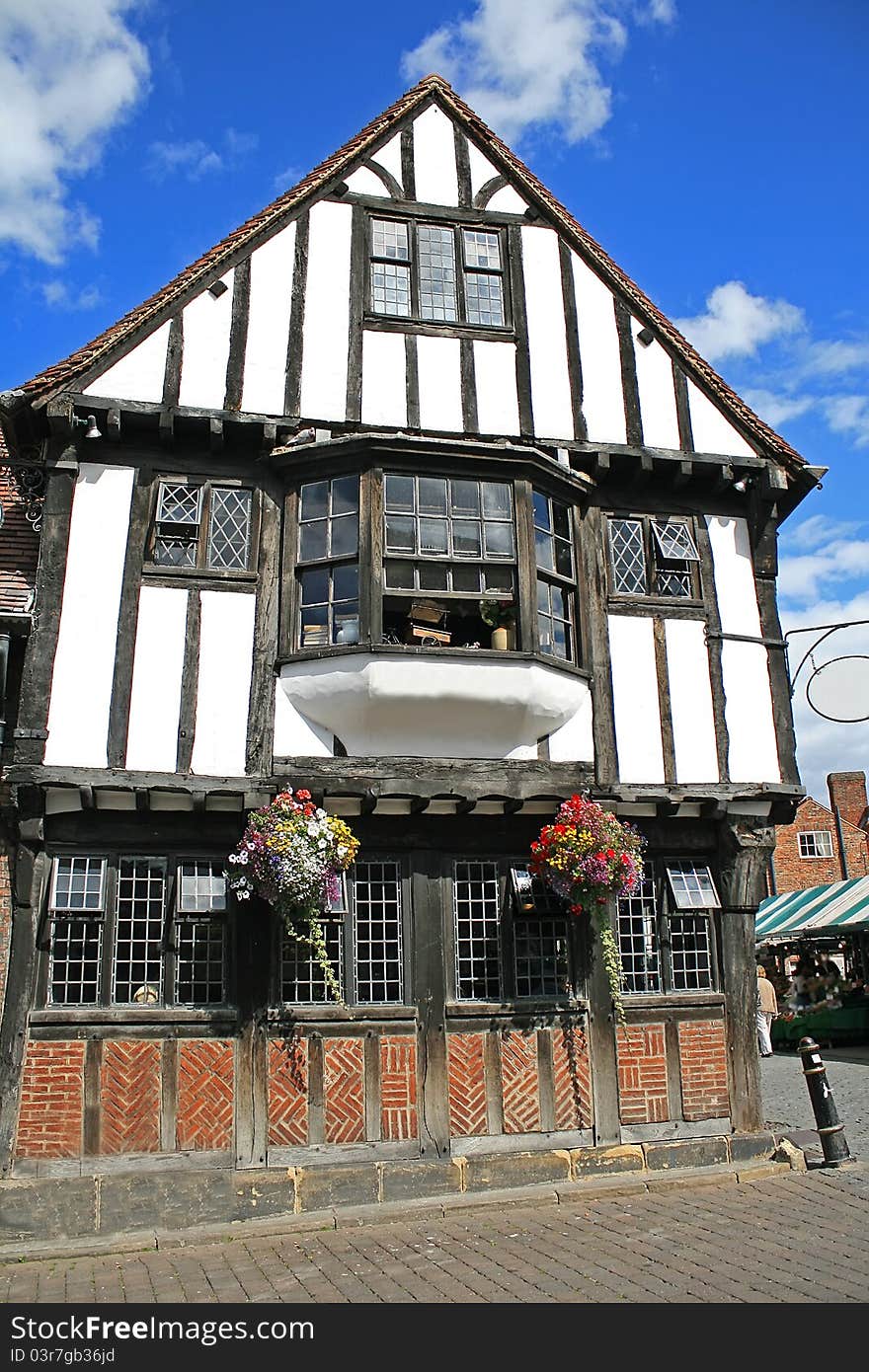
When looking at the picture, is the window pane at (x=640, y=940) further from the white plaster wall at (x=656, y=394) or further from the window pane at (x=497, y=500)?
the white plaster wall at (x=656, y=394)

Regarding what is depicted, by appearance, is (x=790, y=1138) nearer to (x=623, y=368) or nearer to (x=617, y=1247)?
(x=617, y=1247)

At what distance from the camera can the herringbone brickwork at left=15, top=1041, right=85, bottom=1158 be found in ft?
30.4

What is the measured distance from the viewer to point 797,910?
2462 cm

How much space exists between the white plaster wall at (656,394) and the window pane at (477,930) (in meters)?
4.96

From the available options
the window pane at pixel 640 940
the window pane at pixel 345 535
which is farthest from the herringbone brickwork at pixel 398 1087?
the window pane at pixel 345 535

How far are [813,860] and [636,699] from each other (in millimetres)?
30032

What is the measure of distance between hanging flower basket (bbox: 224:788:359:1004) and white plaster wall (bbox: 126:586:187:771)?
110 centimetres

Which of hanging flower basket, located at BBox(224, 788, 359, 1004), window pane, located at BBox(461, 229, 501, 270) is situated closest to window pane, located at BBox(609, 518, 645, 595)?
window pane, located at BBox(461, 229, 501, 270)

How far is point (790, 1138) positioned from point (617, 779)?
13.7ft

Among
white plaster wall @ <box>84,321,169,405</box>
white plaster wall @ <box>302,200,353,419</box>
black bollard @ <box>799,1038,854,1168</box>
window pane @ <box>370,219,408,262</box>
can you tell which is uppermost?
window pane @ <box>370,219,408,262</box>

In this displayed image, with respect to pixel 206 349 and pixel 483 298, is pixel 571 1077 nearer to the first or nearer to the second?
pixel 206 349

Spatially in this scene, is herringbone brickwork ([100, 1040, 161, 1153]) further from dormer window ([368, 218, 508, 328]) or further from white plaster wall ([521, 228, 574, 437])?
dormer window ([368, 218, 508, 328])

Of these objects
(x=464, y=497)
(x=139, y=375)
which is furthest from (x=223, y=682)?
(x=139, y=375)
